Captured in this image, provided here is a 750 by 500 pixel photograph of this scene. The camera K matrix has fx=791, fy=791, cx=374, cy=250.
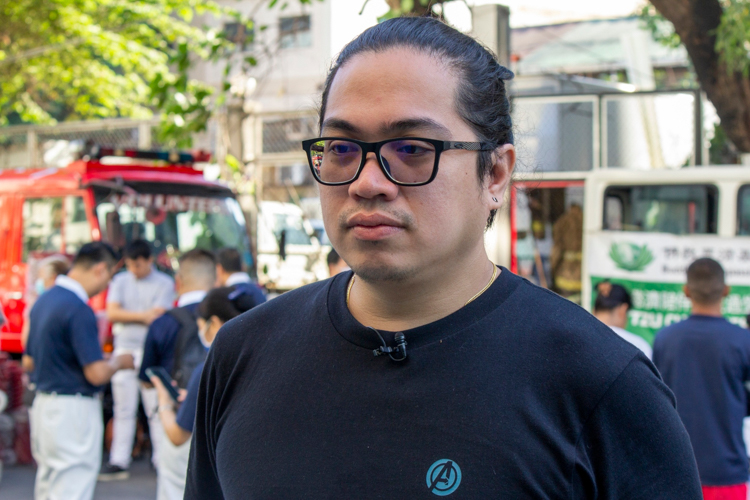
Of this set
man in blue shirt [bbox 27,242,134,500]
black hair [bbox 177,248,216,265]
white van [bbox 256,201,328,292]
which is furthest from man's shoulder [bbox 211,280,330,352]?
white van [bbox 256,201,328,292]

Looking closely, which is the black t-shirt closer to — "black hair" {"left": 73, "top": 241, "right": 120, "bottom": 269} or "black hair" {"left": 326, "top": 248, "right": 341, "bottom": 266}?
"black hair" {"left": 73, "top": 241, "right": 120, "bottom": 269}

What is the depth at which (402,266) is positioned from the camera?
1.37m

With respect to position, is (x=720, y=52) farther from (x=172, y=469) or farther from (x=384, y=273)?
(x=384, y=273)

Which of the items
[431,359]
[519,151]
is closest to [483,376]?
[431,359]

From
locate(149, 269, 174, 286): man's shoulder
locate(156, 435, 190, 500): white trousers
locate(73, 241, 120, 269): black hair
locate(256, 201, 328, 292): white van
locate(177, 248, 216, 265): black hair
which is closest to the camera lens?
locate(156, 435, 190, 500): white trousers

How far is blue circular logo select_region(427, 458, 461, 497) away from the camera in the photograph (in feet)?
4.16

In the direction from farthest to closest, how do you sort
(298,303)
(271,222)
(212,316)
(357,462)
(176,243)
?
(271,222) → (176,243) → (212,316) → (298,303) → (357,462)

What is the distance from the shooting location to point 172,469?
14.0 ft

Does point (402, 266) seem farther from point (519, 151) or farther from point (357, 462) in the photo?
point (519, 151)

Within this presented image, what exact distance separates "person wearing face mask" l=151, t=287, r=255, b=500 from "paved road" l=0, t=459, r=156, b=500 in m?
2.23

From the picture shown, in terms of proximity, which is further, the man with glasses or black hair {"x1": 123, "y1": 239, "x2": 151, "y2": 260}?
black hair {"x1": 123, "y1": 239, "x2": 151, "y2": 260}

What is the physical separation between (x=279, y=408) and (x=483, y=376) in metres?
0.38

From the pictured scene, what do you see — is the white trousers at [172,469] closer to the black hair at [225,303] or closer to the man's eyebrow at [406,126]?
the black hair at [225,303]

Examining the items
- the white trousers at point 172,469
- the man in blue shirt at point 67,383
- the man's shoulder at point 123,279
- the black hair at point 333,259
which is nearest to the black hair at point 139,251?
the man's shoulder at point 123,279
